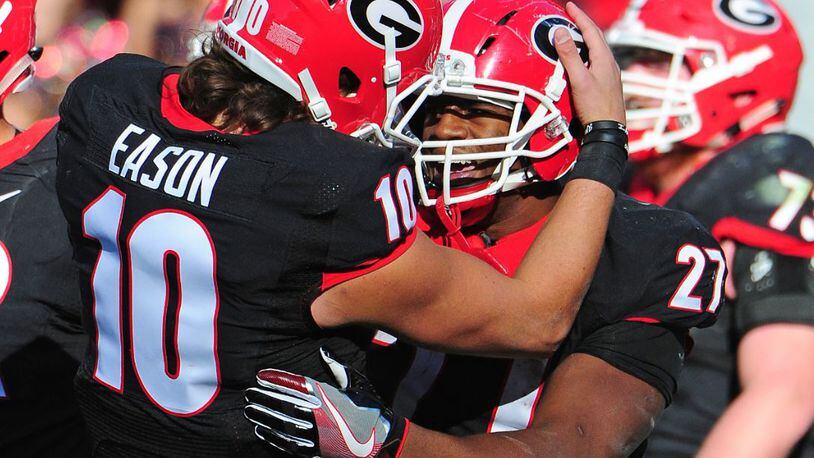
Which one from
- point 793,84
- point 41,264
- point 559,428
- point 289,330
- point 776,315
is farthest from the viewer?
point 793,84

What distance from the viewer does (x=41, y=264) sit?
112 inches

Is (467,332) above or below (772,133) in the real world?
above

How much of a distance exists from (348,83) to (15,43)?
48.1 inches

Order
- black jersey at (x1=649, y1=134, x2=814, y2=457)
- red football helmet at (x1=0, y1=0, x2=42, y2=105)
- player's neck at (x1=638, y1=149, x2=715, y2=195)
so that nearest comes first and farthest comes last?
red football helmet at (x1=0, y1=0, x2=42, y2=105), black jersey at (x1=649, y1=134, x2=814, y2=457), player's neck at (x1=638, y1=149, x2=715, y2=195)

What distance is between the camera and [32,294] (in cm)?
285

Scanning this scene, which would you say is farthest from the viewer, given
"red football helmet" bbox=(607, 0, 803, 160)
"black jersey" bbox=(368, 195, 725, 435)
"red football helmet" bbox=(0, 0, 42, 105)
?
"red football helmet" bbox=(607, 0, 803, 160)

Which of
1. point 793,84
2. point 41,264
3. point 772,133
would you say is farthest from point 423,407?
A: point 793,84

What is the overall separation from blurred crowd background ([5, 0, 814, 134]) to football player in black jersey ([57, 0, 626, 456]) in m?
3.45

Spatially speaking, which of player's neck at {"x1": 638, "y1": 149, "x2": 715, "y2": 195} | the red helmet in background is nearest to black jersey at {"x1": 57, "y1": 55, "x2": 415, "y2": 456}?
player's neck at {"x1": 638, "y1": 149, "x2": 715, "y2": 195}

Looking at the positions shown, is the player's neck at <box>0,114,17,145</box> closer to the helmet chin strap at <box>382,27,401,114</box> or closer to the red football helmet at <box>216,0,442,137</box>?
the red football helmet at <box>216,0,442,137</box>

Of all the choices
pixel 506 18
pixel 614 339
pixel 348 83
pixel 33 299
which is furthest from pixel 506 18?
pixel 33 299

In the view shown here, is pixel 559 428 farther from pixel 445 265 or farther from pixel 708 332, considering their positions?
pixel 708 332

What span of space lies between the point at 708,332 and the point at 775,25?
115 centimetres

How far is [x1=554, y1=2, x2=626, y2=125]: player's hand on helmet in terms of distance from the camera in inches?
104
